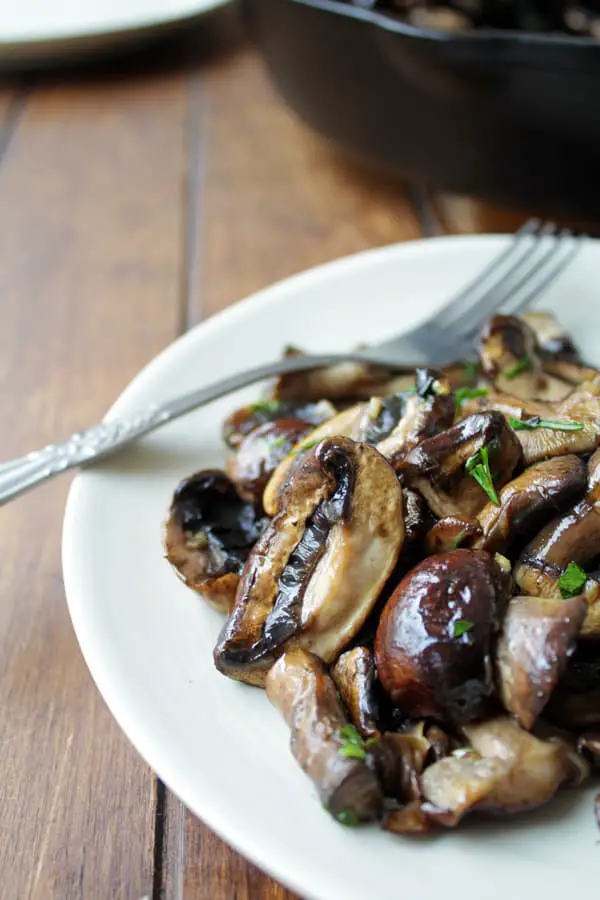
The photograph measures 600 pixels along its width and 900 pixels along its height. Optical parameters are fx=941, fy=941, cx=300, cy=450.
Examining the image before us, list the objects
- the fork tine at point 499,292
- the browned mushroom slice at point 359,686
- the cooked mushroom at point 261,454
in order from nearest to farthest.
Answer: the browned mushroom slice at point 359,686 → the cooked mushroom at point 261,454 → the fork tine at point 499,292

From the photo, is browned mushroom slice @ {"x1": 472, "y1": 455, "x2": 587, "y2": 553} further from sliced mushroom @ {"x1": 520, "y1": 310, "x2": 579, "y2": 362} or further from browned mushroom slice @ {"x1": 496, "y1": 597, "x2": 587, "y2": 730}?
sliced mushroom @ {"x1": 520, "y1": 310, "x2": 579, "y2": 362}

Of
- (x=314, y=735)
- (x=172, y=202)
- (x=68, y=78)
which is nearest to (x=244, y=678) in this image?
(x=314, y=735)

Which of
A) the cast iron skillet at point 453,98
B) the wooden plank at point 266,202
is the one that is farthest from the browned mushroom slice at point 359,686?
the cast iron skillet at point 453,98

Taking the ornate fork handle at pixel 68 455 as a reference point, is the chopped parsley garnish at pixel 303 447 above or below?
below

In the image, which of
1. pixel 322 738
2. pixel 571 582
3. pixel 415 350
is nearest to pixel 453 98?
pixel 415 350

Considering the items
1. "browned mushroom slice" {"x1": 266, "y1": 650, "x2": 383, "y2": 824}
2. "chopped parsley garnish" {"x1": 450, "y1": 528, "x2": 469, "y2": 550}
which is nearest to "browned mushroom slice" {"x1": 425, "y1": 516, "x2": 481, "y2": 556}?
"chopped parsley garnish" {"x1": 450, "y1": 528, "x2": 469, "y2": 550}

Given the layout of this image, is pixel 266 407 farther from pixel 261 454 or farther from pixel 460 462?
pixel 460 462

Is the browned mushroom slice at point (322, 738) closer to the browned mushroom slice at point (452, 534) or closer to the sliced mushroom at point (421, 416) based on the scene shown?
the browned mushroom slice at point (452, 534)
